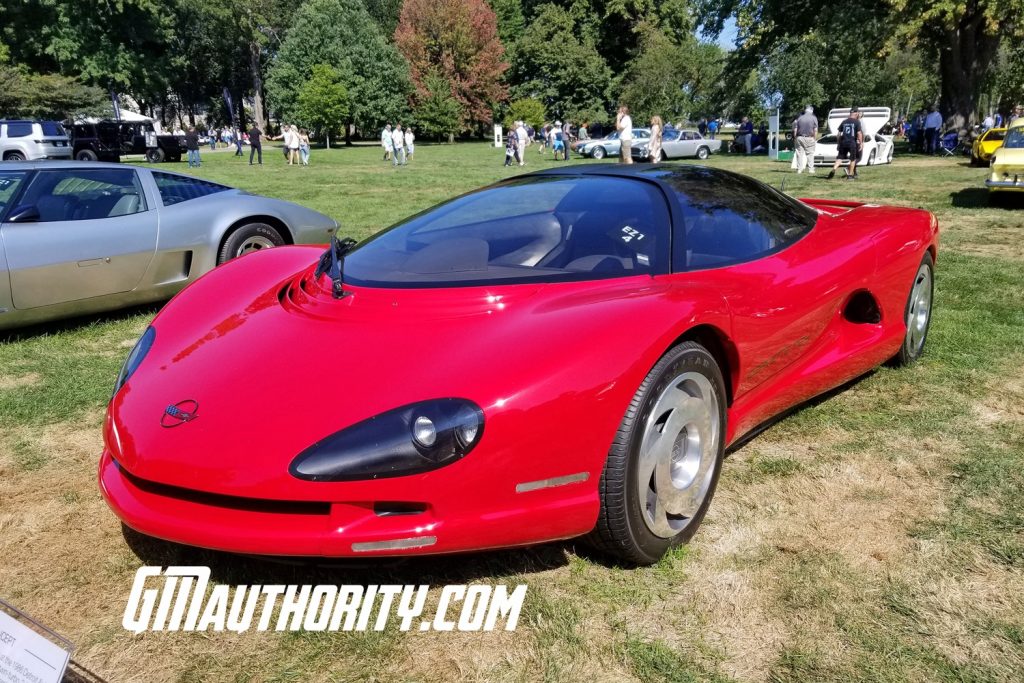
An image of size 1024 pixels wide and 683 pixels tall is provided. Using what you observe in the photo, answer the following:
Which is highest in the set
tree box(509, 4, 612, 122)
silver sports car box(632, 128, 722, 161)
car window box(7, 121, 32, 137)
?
tree box(509, 4, 612, 122)

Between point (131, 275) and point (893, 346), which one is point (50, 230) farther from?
point (893, 346)

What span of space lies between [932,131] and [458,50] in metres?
33.2

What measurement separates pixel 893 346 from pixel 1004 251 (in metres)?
5.11

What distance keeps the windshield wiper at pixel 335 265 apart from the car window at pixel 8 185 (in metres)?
2.91

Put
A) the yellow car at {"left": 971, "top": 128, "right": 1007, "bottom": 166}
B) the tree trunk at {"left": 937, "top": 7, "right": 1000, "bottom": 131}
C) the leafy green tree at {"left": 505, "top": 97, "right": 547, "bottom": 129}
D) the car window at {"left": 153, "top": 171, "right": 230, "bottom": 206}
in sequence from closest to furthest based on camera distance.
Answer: the car window at {"left": 153, "top": 171, "right": 230, "bottom": 206}, the yellow car at {"left": 971, "top": 128, "right": 1007, "bottom": 166}, the tree trunk at {"left": 937, "top": 7, "right": 1000, "bottom": 131}, the leafy green tree at {"left": 505, "top": 97, "right": 547, "bottom": 129}

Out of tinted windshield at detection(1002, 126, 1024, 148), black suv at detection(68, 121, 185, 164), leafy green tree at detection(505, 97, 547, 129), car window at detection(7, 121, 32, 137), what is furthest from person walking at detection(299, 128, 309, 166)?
leafy green tree at detection(505, 97, 547, 129)

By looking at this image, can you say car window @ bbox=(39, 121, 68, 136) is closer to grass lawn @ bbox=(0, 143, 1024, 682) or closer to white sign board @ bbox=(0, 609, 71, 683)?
grass lawn @ bbox=(0, 143, 1024, 682)

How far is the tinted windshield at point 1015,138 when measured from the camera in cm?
1192

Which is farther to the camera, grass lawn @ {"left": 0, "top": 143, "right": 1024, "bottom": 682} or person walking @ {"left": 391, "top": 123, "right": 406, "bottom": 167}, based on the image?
person walking @ {"left": 391, "top": 123, "right": 406, "bottom": 167}

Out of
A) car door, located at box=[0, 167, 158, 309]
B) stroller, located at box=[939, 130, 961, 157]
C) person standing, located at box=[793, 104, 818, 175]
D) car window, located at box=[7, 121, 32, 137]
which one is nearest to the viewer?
car door, located at box=[0, 167, 158, 309]

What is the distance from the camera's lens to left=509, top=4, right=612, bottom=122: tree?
52.0 metres

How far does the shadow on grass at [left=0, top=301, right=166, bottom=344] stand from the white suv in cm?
2263

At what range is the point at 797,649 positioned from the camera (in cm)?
207

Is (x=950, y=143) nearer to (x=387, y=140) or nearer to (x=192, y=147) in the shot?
(x=387, y=140)
